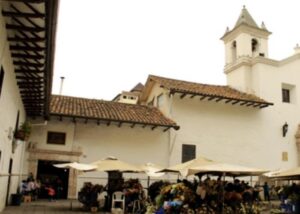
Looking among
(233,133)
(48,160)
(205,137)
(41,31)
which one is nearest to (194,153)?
(205,137)

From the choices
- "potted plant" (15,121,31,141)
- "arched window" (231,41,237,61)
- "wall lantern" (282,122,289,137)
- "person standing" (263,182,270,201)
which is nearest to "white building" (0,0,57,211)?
"potted plant" (15,121,31,141)

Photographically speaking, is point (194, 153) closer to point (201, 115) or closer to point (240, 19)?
point (201, 115)

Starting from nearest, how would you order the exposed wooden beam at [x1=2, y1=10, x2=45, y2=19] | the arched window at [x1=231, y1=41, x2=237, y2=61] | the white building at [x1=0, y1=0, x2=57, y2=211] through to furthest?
the exposed wooden beam at [x1=2, y1=10, x2=45, y2=19]
the white building at [x1=0, y1=0, x2=57, y2=211]
the arched window at [x1=231, y1=41, x2=237, y2=61]

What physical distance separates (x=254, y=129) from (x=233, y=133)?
4.98 ft

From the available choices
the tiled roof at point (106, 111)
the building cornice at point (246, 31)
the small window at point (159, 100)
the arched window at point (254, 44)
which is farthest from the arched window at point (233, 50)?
the tiled roof at point (106, 111)

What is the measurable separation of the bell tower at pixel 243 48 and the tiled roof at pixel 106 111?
6.56 metres

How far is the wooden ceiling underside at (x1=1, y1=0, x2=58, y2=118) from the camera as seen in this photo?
692 centimetres

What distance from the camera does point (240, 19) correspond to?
84.1ft

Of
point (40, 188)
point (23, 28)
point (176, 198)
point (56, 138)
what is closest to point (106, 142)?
point (56, 138)

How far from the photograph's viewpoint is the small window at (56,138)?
18109mm

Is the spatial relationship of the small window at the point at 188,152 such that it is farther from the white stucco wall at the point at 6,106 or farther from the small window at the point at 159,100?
the white stucco wall at the point at 6,106

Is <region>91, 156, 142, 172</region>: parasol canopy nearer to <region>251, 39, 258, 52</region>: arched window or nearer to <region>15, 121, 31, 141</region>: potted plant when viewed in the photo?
<region>15, 121, 31, 141</region>: potted plant

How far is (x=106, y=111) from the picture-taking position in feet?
63.6

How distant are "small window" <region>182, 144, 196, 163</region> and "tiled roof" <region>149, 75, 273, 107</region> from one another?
3023 mm
